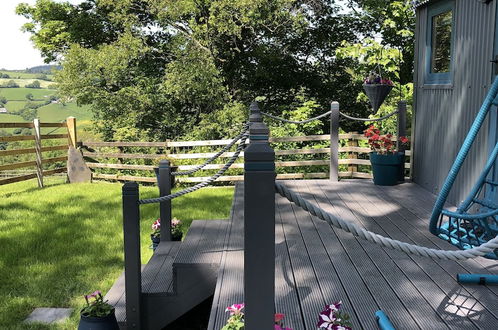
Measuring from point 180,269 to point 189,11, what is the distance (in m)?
A: 9.07

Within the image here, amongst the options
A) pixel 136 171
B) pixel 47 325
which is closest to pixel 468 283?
pixel 47 325

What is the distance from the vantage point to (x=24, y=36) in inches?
558

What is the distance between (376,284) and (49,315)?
254 centimetres

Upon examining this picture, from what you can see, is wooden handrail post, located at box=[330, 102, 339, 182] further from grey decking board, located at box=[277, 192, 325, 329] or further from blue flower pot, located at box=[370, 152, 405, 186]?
grey decking board, located at box=[277, 192, 325, 329]

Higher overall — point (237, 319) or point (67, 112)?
point (67, 112)

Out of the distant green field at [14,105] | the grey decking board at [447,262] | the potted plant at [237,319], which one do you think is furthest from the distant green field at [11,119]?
the potted plant at [237,319]

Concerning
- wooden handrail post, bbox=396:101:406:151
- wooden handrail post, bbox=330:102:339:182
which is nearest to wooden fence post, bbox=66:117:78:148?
wooden handrail post, bbox=330:102:339:182

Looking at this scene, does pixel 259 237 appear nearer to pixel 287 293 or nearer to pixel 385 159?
pixel 287 293

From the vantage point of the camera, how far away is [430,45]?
568 cm

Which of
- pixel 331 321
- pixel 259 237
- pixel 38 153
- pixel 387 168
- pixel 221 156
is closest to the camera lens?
pixel 259 237

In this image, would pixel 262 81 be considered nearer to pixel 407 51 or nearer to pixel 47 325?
pixel 407 51

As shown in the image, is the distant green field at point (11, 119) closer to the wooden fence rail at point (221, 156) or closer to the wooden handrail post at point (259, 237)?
the wooden fence rail at point (221, 156)

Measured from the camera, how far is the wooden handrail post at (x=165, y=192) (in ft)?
13.5

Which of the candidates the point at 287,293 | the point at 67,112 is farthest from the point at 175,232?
the point at 67,112
